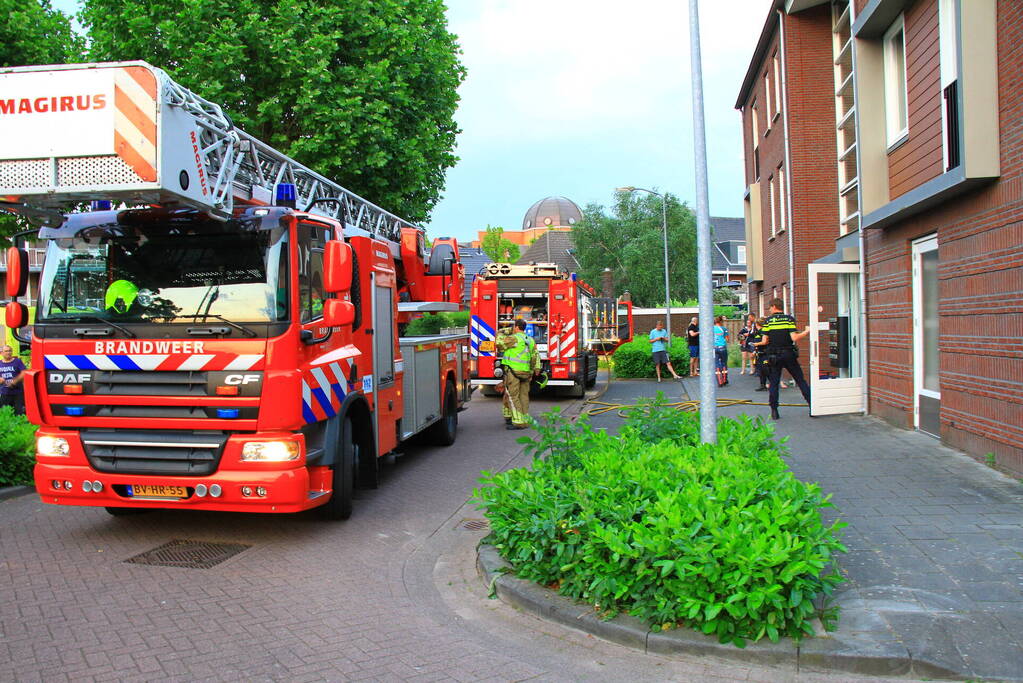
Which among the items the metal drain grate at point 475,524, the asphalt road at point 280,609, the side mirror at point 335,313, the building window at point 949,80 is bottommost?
the metal drain grate at point 475,524

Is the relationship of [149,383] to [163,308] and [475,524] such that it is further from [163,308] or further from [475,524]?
[475,524]

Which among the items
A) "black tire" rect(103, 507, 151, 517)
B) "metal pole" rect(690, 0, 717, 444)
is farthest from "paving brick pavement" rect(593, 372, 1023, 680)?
"black tire" rect(103, 507, 151, 517)

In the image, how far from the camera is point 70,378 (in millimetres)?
5770

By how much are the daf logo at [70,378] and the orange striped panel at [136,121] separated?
1.66m

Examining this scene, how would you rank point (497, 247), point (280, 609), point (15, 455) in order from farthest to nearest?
point (497, 247), point (15, 455), point (280, 609)

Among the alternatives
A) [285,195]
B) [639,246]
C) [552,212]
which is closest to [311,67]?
[285,195]

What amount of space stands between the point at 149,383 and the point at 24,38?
1091 centimetres

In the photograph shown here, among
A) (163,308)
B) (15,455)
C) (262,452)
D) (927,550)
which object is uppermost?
(163,308)

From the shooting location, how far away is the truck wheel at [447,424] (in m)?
10.7

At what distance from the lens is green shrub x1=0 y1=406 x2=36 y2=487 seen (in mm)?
7918

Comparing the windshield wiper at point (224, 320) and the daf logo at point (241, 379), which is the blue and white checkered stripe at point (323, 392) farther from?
the windshield wiper at point (224, 320)

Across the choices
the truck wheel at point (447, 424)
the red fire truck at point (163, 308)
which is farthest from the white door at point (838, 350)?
the red fire truck at point (163, 308)

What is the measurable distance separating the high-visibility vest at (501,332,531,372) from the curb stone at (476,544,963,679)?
7.52m

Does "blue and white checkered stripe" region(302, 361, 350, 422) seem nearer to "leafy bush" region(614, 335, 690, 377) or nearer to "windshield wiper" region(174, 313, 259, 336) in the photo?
"windshield wiper" region(174, 313, 259, 336)
